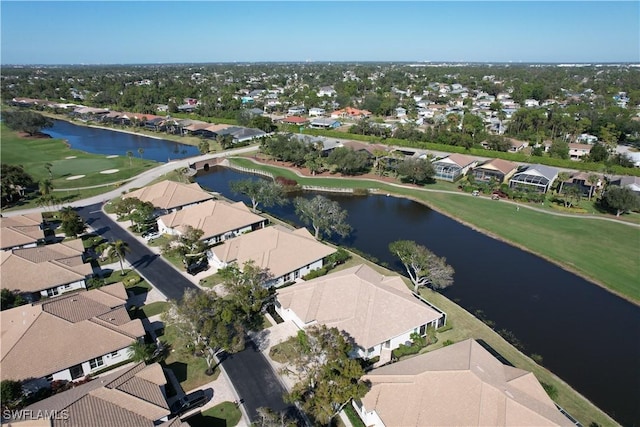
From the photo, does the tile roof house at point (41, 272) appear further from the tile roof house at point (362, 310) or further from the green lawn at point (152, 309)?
the tile roof house at point (362, 310)

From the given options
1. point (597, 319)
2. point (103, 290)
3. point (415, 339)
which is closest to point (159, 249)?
point (103, 290)

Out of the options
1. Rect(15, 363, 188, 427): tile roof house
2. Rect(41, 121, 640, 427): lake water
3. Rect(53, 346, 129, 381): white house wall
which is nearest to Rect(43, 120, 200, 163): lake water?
Rect(41, 121, 640, 427): lake water

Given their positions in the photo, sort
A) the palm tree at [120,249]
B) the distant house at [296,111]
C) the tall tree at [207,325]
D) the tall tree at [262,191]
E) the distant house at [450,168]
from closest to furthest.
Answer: the tall tree at [207,325]
the palm tree at [120,249]
the tall tree at [262,191]
the distant house at [450,168]
the distant house at [296,111]

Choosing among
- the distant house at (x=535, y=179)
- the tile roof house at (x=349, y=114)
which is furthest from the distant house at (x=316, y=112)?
the distant house at (x=535, y=179)

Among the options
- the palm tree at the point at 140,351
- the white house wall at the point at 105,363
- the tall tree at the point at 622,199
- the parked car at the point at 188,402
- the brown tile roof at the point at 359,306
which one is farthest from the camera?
the tall tree at the point at 622,199

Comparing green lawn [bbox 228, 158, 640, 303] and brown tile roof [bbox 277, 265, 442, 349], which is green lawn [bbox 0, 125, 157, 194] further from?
green lawn [bbox 228, 158, 640, 303]
